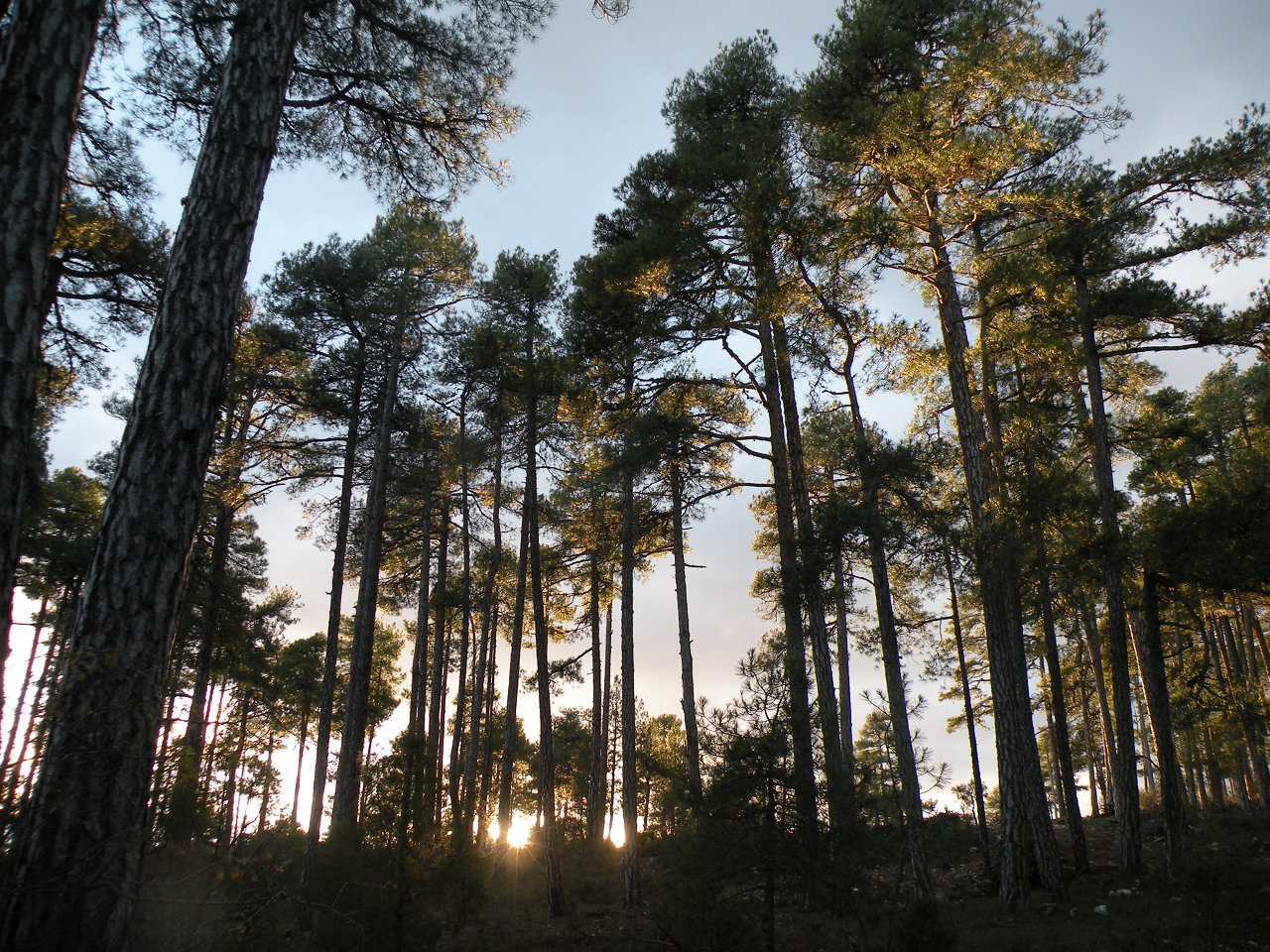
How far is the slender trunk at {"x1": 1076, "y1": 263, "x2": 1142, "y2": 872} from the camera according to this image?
10.5 m

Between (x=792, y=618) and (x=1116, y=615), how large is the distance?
594cm

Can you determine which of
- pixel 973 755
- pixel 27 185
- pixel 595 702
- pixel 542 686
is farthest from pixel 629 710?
pixel 27 185

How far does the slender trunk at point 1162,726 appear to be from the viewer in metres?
10.2

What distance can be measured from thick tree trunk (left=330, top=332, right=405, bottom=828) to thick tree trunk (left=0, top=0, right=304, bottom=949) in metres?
8.41

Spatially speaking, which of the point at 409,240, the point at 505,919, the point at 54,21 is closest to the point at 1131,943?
the point at 505,919

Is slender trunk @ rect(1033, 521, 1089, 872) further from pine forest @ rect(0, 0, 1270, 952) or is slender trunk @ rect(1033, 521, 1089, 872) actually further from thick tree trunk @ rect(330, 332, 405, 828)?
thick tree trunk @ rect(330, 332, 405, 828)

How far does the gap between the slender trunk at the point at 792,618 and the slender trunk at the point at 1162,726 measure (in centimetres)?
600

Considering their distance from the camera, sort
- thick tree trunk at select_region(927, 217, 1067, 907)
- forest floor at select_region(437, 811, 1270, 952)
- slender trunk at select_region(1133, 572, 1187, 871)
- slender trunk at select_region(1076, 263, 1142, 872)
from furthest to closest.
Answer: slender trunk at select_region(1076, 263, 1142, 872) → slender trunk at select_region(1133, 572, 1187, 871) → thick tree trunk at select_region(927, 217, 1067, 907) → forest floor at select_region(437, 811, 1270, 952)

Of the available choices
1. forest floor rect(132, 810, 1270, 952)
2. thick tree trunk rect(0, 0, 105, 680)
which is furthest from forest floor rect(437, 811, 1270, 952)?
thick tree trunk rect(0, 0, 105, 680)

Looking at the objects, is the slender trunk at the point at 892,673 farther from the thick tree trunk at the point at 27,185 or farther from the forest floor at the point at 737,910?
the thick tree trunk at the point at 27,185

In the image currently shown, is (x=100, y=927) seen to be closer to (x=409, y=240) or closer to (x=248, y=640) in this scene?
(x=409, y=240)

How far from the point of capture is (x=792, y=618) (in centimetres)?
949

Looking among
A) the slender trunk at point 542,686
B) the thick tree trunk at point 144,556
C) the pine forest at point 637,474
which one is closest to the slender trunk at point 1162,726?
the pine forest at point 637,474

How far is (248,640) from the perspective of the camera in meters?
18.8
